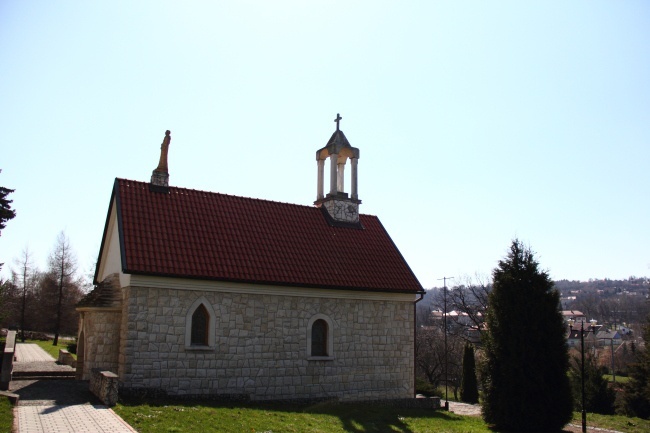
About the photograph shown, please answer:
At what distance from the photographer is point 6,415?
33.9 feet

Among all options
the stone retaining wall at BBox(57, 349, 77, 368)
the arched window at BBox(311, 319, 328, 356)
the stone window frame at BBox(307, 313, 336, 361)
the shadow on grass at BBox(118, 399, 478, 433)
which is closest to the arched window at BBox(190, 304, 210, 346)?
the shadow on grass at BBox(118, 399, 478, 433)

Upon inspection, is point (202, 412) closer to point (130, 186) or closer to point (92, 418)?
point (92, 418)

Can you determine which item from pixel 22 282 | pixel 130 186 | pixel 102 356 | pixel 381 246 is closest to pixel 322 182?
pixel 381 246

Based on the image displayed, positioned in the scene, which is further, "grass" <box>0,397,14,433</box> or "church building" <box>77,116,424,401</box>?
"church building" <box>77,116,424,401</box>

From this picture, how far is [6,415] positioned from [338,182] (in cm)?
1459

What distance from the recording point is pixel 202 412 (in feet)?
39.7

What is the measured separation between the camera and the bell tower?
21203mm

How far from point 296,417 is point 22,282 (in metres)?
40.6

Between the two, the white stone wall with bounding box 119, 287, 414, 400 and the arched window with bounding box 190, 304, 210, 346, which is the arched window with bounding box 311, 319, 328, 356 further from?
the arched window with bounding box 190, 304, 210, 346

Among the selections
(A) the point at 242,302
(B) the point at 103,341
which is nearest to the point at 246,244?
(A) the point at 242,302

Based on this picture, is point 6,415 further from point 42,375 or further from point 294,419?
point 42,375

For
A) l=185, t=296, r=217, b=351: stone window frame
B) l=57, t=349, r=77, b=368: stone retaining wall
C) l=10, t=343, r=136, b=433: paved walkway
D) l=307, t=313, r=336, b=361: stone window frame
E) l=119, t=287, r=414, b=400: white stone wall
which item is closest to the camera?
l=10, t=343, r=136, b=433: paved walkway

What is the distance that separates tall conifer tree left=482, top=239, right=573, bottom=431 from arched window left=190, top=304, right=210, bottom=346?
8.56 meters

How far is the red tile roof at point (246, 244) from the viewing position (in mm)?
15555
